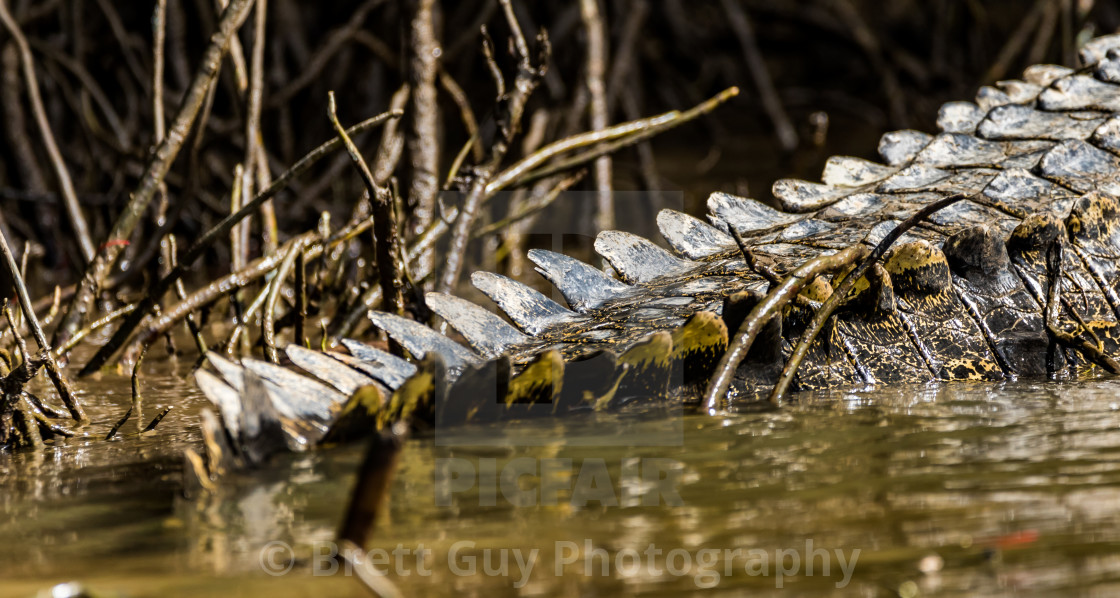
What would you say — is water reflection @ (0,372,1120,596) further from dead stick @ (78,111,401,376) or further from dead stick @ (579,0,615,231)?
dead stick @ (579,0,615,231)

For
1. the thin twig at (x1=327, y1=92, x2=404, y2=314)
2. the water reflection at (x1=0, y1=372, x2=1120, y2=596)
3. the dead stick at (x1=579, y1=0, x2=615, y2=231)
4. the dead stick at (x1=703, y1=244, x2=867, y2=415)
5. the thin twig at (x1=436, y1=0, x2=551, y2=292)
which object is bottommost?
the water reflection at (x1=0, y1=372, x2=1120, y2=596)

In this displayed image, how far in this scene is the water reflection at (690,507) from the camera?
97 cm

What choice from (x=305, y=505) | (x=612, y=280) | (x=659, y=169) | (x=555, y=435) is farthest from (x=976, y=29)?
(x=305, y=505)

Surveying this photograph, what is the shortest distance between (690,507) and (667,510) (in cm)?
3

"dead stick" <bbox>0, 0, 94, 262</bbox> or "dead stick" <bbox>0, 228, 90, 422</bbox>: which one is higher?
"dead stick" <bbox>0, 0, 94, 262</bbox>

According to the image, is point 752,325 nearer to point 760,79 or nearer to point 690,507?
point 690,507

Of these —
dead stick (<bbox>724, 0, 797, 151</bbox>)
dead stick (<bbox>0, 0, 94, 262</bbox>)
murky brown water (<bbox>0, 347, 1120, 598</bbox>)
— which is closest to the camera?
murky brown water (<bbox>0, 347, 1120, 598</bbox>)

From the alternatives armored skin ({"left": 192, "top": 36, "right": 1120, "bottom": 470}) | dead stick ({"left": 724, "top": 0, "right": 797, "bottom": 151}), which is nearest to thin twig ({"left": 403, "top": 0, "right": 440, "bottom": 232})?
armored skin ({"left": 192, "top": 36, "right": 1120, "bottom": 470})

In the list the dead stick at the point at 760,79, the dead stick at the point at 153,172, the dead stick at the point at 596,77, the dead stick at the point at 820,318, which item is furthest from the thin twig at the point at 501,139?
the dead stick at the point at 760,79

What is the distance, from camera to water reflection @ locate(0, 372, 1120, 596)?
38.1 inches

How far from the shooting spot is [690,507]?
1157mm

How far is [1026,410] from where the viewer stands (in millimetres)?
1515

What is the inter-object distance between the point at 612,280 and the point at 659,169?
11.0 ft

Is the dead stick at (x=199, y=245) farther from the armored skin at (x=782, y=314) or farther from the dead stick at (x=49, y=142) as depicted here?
the dead stick at (x=49, y=142)
